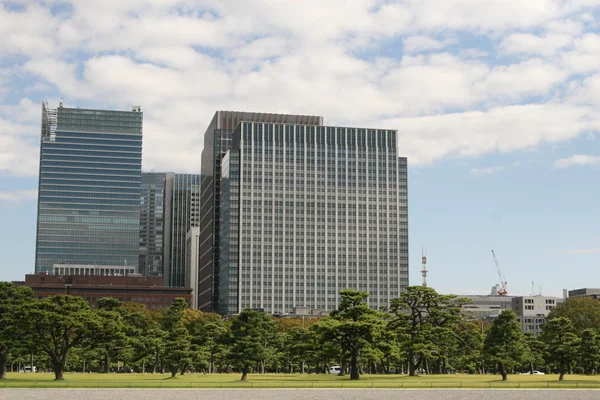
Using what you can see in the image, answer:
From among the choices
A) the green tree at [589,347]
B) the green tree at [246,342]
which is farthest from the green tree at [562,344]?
the green tree at [246,342]

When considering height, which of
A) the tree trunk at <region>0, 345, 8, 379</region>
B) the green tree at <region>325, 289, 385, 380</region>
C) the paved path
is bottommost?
the paved path

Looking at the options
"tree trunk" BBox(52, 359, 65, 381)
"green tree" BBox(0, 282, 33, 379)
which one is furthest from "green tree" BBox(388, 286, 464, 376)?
"green tree" BBox(0, 282, 33, 379)

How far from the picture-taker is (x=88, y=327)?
91375 mm

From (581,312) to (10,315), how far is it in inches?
4827

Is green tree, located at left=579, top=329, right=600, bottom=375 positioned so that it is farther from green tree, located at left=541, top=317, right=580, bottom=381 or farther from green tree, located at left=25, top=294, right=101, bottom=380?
green tree, located at left=25, top=294, right=101, bottom=380

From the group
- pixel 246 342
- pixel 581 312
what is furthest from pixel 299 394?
pixel 581 312

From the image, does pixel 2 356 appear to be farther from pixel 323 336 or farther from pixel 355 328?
pixel 355 328

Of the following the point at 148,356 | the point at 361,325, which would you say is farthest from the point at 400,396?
the point at 148,356

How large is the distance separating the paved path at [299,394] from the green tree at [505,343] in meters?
20.4

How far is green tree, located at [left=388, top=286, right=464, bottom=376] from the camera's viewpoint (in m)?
104

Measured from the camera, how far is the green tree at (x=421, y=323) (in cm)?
10362

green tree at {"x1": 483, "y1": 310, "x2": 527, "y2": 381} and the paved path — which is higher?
green tree at {"x1": 483, "y1": 310, "x2": 527, "y2": 381}

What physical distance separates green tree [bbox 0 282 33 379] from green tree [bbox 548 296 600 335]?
4237 inches

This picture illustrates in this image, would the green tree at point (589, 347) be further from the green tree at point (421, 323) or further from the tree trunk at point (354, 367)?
the tree trunk at point (354, 367)
